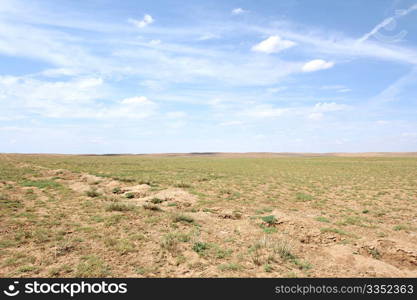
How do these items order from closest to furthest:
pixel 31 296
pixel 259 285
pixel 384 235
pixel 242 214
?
pixel 31 296 → pixel 259 285 → pixel 384 235 → pixel 242 214

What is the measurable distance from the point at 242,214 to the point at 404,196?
1435cm

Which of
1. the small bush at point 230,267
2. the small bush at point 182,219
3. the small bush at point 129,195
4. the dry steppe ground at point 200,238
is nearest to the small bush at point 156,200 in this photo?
the dry steppe ground at point 200,238

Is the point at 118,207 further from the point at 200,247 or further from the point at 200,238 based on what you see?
the point at 200,247

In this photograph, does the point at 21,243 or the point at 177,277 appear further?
the point at 21,243

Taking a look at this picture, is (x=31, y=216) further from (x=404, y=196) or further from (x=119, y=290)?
(x=404, y=196)

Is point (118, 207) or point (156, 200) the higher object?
point (118, 207)

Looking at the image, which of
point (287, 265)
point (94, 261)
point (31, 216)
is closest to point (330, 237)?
point (287, 265)

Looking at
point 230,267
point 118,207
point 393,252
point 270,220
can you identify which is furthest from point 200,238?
point 393,252

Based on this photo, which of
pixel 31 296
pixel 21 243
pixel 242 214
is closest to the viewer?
pixel 31 296

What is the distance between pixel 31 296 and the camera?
17.3 feet

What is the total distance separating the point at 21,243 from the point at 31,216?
349 cm

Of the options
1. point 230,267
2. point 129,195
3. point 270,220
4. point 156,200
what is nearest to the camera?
point 230,267

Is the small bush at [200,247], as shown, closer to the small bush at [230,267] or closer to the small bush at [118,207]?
the small bush at [230,267]

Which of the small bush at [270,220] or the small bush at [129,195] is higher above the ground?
the small bush at [129,195]
